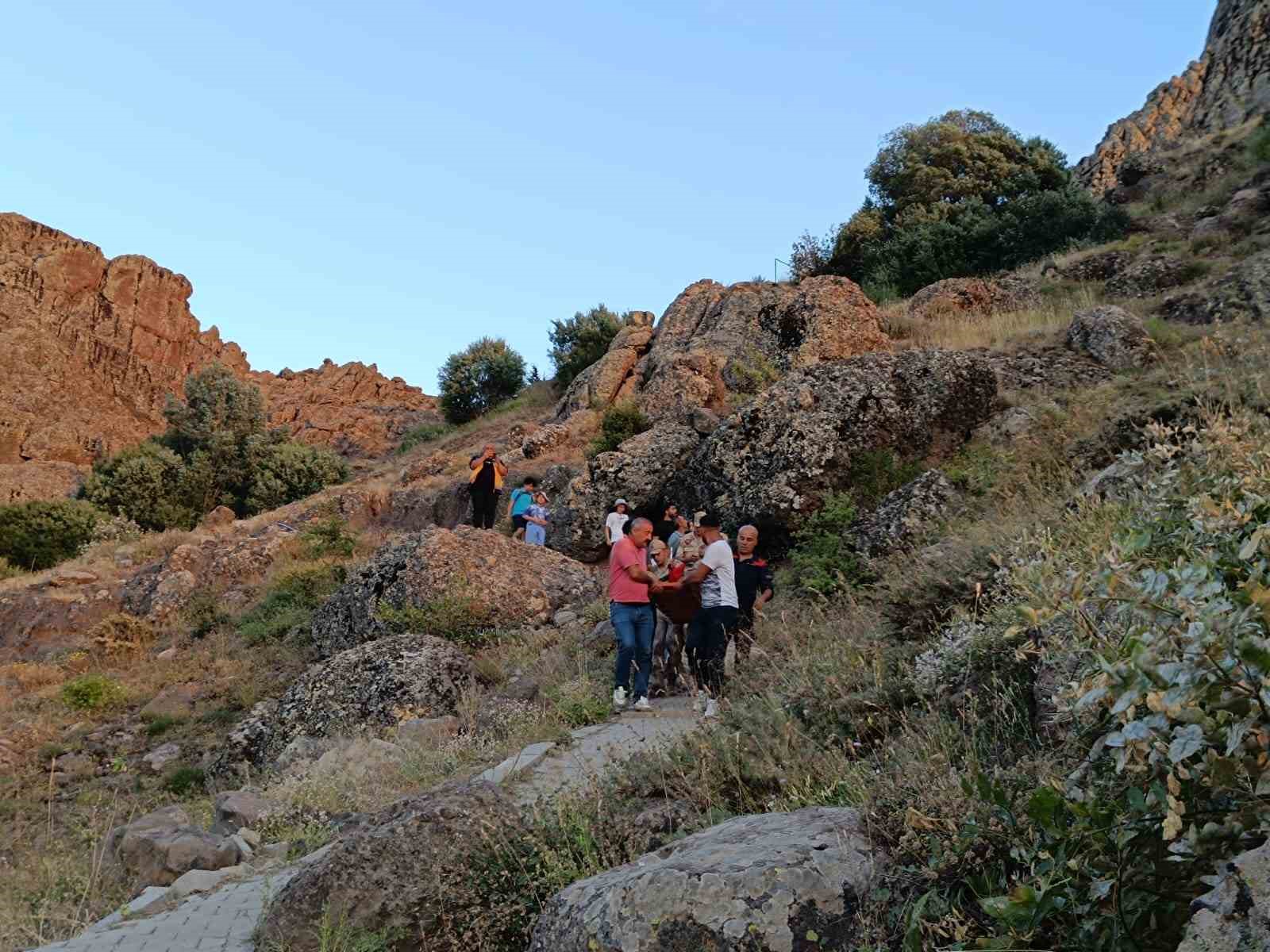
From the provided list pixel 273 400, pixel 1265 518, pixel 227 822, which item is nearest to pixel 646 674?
pixel 227 822

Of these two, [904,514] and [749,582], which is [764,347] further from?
[749,582]

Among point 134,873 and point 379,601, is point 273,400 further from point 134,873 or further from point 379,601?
point 134,873

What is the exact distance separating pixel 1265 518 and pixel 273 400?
1801 inches

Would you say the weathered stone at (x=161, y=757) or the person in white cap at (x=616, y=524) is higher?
the person in white cap at (x=616, y=524)

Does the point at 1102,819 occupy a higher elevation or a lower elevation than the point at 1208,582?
lower

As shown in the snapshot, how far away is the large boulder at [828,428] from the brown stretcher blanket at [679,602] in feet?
11.1

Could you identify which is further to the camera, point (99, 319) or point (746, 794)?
point (99, 319)

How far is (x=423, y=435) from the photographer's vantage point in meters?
36.6

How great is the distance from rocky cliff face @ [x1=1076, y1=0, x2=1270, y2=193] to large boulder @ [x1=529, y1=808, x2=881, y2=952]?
33.3 meters

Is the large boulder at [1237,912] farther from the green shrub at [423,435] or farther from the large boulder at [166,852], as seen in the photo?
the green shrub at [423,435]

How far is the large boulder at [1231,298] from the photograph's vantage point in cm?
1557

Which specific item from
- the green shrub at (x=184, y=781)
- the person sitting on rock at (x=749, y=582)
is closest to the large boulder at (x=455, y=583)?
the green shrub at (x=184, y=781)

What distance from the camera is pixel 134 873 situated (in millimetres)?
6477

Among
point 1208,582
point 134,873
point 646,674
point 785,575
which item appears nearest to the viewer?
point 1208,582
